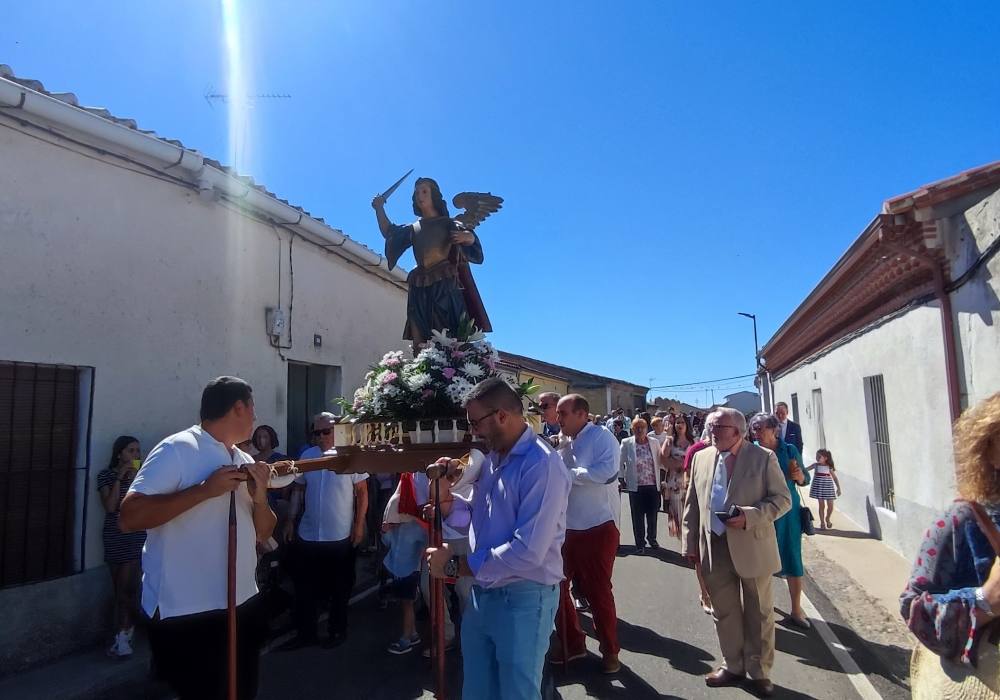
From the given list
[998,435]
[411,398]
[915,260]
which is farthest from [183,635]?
[915,260]

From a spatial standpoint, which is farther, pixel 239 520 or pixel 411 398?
pixel 411 398

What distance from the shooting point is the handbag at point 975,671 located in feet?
6.14

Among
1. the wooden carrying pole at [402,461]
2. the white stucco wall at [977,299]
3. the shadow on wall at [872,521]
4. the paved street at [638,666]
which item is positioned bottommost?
the paved street at [638,666]

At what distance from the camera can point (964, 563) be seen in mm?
2027

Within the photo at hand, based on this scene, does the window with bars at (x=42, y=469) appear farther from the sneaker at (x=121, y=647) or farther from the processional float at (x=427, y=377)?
the processional float at (x=427, y=377)

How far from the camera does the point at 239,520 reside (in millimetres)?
2695

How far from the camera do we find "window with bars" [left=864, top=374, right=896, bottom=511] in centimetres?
804

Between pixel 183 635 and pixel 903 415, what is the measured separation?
7221 millimetres

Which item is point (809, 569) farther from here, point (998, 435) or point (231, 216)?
point (231, 216)

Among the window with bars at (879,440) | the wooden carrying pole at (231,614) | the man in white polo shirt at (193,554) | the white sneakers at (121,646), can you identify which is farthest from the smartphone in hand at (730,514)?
the window with bars at (879,440)

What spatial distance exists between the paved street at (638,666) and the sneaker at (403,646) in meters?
0.06

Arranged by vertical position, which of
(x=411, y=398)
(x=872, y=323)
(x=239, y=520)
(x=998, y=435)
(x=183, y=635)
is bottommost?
(x=183, y=635)

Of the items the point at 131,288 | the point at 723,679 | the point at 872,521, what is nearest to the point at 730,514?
the point at 723,679

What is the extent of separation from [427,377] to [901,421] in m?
6.04
